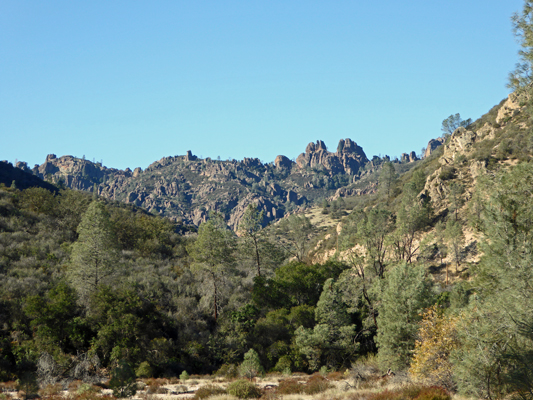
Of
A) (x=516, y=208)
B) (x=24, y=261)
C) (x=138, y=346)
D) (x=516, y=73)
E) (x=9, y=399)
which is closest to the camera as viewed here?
(x=516, y=73)

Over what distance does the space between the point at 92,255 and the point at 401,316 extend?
27160 mm

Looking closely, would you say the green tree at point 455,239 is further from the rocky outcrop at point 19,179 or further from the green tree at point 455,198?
the rocky outcrop at point 19,179

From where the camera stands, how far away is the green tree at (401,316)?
2678cm

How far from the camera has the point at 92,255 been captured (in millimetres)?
36906

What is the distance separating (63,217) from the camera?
61.6 m

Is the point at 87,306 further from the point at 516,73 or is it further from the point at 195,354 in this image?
the point at 516,73

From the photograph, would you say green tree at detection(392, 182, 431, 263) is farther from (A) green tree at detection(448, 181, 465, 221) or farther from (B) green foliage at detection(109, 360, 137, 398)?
(B) green foliage at detection(109, 360, 137, 398)

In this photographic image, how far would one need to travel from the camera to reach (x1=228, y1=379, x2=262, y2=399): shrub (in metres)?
19.3

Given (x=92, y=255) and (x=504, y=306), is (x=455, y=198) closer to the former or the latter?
(x=92, y=255)

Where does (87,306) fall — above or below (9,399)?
above

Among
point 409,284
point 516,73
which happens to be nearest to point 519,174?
point 516,73

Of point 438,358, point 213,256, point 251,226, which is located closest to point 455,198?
point 251,226

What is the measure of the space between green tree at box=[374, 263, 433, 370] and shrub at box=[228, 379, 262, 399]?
11302mm

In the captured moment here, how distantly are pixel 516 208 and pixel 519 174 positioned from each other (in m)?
1.31
